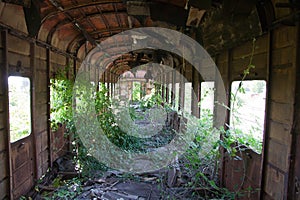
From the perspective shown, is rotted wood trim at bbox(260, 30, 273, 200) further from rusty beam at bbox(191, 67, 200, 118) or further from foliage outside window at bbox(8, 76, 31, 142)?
foliage outside window at bbox(8, 76, 31, 142)

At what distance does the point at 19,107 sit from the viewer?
3523 millimetres

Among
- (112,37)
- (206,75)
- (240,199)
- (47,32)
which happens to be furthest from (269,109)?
(112,37)

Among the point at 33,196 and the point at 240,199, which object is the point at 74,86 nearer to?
the point at 33,196

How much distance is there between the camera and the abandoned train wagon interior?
2254mm

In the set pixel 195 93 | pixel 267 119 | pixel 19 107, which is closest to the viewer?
pixel 267 119

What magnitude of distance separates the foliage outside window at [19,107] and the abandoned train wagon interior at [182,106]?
2 centimetres

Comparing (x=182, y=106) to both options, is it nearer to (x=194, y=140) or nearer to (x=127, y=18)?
(x=194, y=140)

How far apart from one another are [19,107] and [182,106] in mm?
4510

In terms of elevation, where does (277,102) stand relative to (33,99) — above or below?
above

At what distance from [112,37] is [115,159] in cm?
348

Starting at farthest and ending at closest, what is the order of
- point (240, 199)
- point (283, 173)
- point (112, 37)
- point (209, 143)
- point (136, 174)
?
point (112, 37) < point (136, 174) < point (209, 143) < point (240, 199) < point (283, 173)

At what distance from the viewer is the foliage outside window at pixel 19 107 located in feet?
10.8

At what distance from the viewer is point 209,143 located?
3689 millimetres

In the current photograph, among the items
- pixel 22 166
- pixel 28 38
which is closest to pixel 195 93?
pixel 28 38
